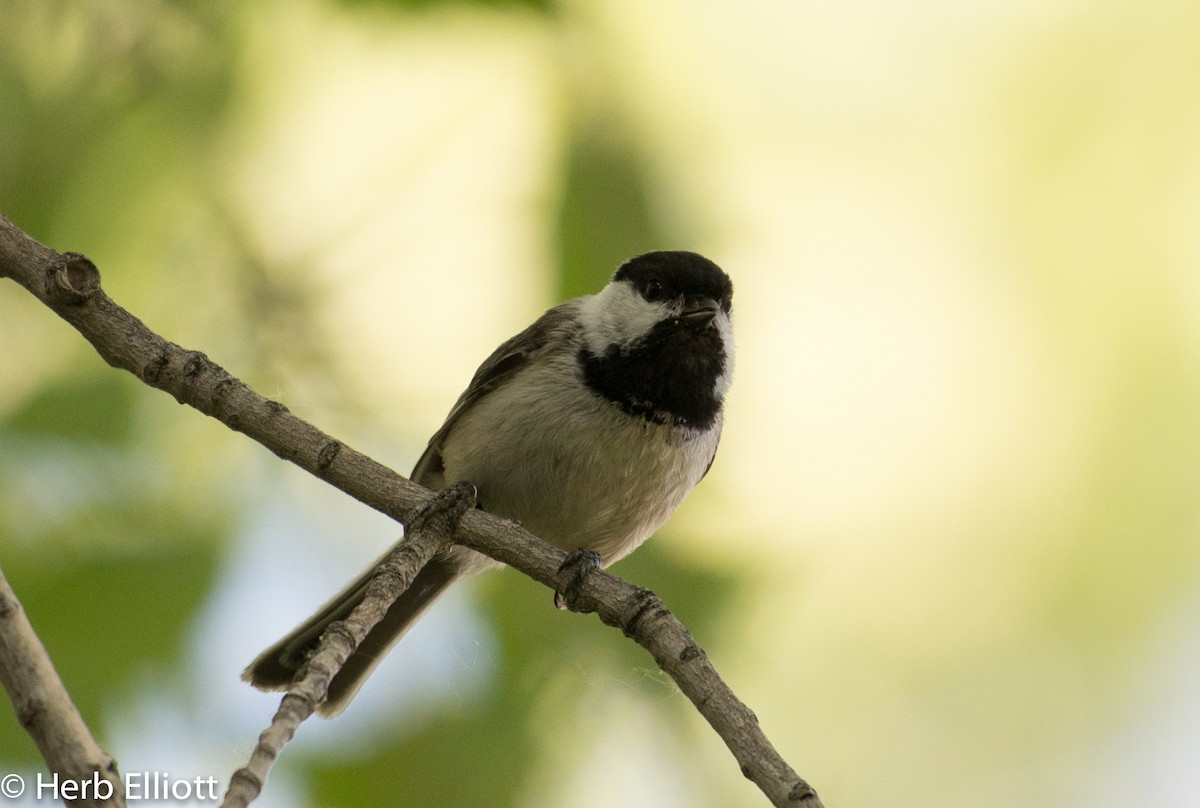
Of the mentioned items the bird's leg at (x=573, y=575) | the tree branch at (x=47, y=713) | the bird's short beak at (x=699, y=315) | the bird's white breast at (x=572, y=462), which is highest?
the bird's short beak at (x=699, y=315)

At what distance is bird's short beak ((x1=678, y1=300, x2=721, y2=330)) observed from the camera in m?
3.08

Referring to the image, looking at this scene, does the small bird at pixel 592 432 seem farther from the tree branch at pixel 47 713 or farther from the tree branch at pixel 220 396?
the tree branch at pixel 47 713

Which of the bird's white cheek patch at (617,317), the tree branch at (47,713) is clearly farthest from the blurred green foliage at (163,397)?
the tree branch at (47,713)

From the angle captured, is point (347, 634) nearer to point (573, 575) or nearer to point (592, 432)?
point (573, 575)

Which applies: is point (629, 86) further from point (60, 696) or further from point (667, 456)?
point (60, 696)

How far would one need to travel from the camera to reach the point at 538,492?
9.88 ft

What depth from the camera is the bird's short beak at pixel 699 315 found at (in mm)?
3076

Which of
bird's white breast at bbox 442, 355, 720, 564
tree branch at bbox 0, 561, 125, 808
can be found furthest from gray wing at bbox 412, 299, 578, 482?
tree branch at bbox 0, 561, 125, 808

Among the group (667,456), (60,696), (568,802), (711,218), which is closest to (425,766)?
(568,802)

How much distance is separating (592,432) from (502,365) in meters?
0.49

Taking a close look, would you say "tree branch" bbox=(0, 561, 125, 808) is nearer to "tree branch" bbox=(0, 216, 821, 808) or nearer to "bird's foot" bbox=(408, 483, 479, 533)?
"tree branch" bbox=(0, 216, 821, 808)

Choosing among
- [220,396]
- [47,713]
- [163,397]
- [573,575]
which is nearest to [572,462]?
[573,575]

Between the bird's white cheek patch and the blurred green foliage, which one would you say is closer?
the blurred green foliage

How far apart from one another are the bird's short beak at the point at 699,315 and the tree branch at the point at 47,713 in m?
1.88
